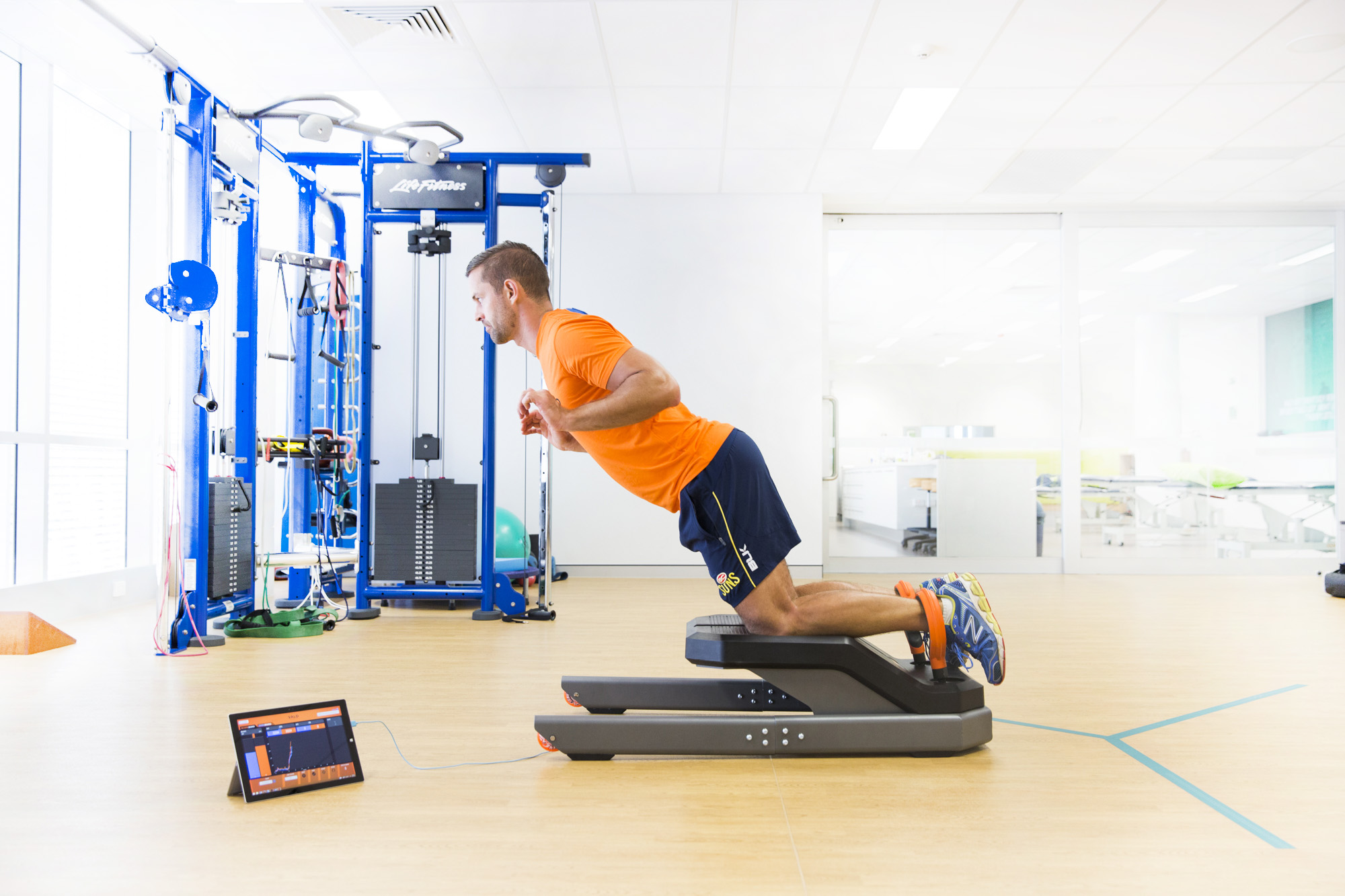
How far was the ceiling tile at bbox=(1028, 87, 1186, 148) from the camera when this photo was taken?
4.25 meters

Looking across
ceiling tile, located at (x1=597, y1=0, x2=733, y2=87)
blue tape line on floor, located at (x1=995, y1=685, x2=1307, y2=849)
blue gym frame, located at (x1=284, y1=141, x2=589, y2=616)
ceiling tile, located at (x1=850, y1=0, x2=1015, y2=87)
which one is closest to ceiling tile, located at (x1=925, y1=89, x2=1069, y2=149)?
ceiling tile, located at (x1=850, y1=0, x2=1015, y2=87)

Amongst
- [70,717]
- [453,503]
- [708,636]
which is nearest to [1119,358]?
[453,503]

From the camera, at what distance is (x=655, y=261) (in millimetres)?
5855

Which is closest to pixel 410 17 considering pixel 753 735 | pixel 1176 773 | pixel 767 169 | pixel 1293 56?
pixel 767 169

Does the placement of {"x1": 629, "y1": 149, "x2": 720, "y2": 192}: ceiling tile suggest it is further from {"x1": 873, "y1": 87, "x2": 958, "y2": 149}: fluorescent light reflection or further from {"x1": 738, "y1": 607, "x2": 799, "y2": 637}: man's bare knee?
{"x1": 738, "y1": 607, "x2": 799, "y2": 637}: man's bare knee

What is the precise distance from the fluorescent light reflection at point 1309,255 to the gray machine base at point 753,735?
6.25 meters

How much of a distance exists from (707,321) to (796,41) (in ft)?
7.64

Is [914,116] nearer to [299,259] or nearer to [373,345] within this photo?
[373,345]

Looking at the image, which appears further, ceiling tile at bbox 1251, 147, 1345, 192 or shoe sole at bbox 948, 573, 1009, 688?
ceiling tile at bbox 1251, 147, 1345, 192

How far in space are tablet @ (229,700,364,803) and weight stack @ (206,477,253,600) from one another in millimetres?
2028

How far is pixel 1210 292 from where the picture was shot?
6.15 metres

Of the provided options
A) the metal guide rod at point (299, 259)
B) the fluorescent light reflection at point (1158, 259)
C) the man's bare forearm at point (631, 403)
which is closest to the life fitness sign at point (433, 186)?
the metal guide rod at point (299, 259)

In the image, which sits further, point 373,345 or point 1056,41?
point 373,345

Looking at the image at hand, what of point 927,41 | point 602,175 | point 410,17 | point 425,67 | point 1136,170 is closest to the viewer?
point 410,17
